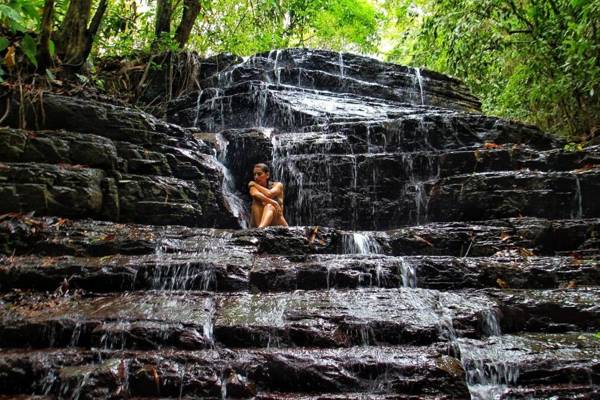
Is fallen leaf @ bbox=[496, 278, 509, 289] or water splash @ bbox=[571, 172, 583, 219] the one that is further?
water splash @ bbox=[571, 172, 583, 219]

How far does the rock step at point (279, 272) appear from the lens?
395cm

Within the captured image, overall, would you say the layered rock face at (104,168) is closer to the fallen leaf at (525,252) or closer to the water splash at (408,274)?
the water splash at (408,274)

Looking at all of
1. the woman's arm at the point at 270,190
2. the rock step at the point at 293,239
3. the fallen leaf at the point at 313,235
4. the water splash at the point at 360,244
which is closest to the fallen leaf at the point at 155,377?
the rock step at the point at 293,239

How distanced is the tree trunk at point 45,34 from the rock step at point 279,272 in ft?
10.7

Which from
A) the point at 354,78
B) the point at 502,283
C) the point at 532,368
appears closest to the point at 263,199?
the point at 502,283

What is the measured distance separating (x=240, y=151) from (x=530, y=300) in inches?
192

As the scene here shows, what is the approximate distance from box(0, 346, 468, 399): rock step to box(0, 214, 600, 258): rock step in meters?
1.46

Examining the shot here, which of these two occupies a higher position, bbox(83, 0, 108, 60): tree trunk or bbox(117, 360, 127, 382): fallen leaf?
bbox(83, 0, 108, 60): tree trunk

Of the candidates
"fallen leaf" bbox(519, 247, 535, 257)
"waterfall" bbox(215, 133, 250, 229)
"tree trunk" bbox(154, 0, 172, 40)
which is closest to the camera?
"fallen leaf" bbox(519, 247, 535, 257)

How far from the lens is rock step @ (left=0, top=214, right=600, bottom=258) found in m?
4.43

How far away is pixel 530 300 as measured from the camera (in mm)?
3818

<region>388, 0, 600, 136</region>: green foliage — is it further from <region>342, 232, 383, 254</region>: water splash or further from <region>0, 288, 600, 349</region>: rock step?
<region>0, 288, 600, 349</region>: rock step

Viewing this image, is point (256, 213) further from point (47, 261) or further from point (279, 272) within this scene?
point (47, 261)

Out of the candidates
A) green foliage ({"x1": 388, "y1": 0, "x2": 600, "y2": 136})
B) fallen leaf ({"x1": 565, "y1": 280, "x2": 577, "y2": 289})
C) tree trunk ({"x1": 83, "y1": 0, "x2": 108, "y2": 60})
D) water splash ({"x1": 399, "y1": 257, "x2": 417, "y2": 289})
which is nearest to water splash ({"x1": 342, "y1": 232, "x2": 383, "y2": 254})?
water splash ({"x1": 399, "y1": 257, "x2": 417, "y2": 289})
